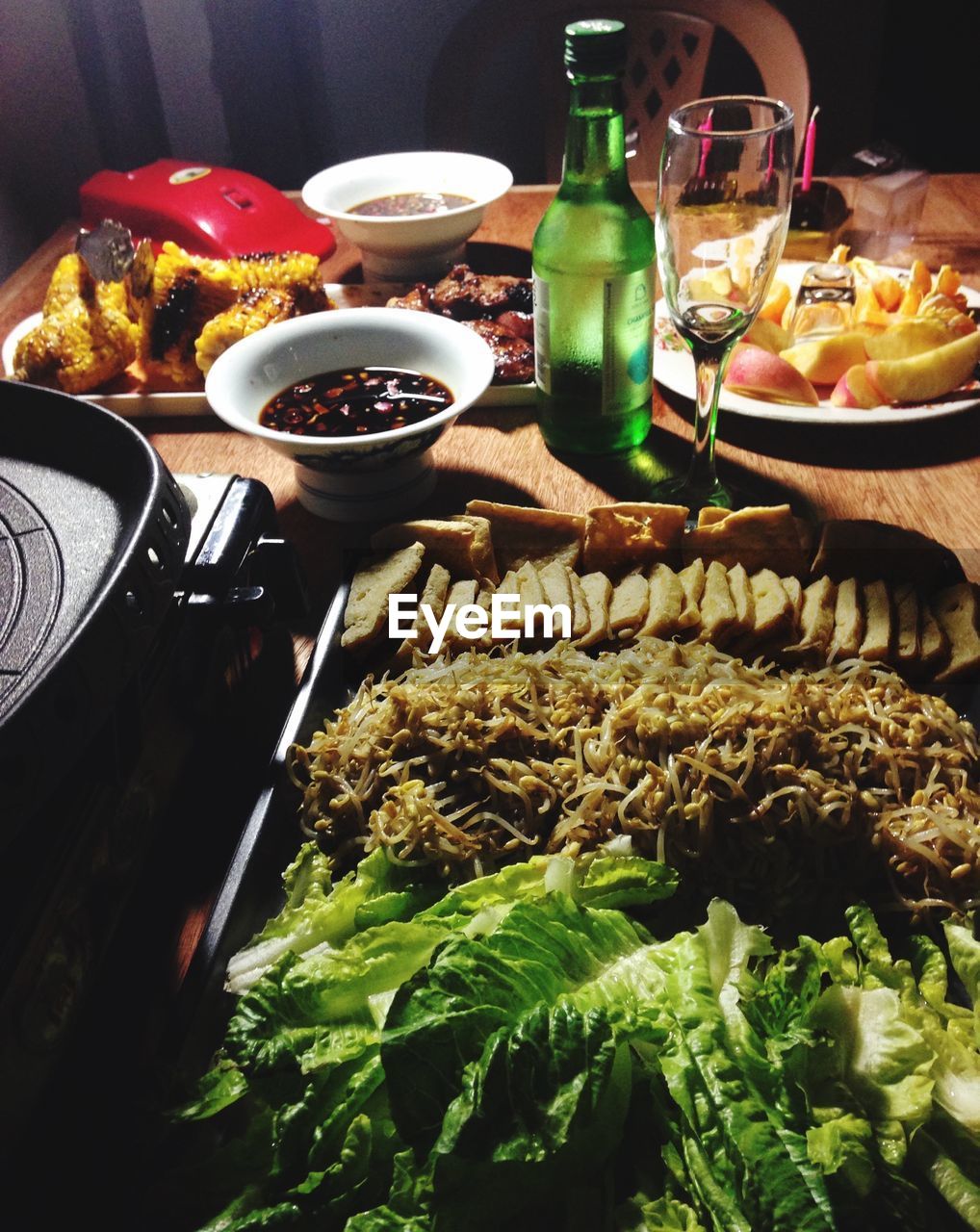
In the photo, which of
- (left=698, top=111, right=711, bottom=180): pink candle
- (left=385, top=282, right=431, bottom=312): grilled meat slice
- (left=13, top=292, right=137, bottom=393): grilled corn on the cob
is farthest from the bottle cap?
(left=13, top=292, right=137, bottom=393): grilled corn on the cob

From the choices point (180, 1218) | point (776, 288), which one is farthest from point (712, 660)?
point (776, 288)

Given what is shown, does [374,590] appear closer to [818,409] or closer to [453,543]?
[453,543]

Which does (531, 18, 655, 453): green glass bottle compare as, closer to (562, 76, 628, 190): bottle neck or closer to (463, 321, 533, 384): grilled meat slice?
(562, 76, 628, 190): bottle neck

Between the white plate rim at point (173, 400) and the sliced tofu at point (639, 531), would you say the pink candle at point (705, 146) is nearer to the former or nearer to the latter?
the sliced tofu at point (639, 531)

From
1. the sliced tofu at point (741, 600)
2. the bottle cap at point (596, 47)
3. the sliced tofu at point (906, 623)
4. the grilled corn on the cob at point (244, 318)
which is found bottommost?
the sliced tofu at point (906, 623)

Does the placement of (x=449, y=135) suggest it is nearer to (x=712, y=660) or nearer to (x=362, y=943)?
(x=712, y=660)

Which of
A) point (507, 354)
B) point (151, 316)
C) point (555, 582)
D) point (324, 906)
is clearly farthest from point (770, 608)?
point (151, 316)

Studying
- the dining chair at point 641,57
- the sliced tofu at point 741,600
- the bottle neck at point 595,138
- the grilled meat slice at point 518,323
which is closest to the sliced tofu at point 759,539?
the sliced tofu at point 741,600
